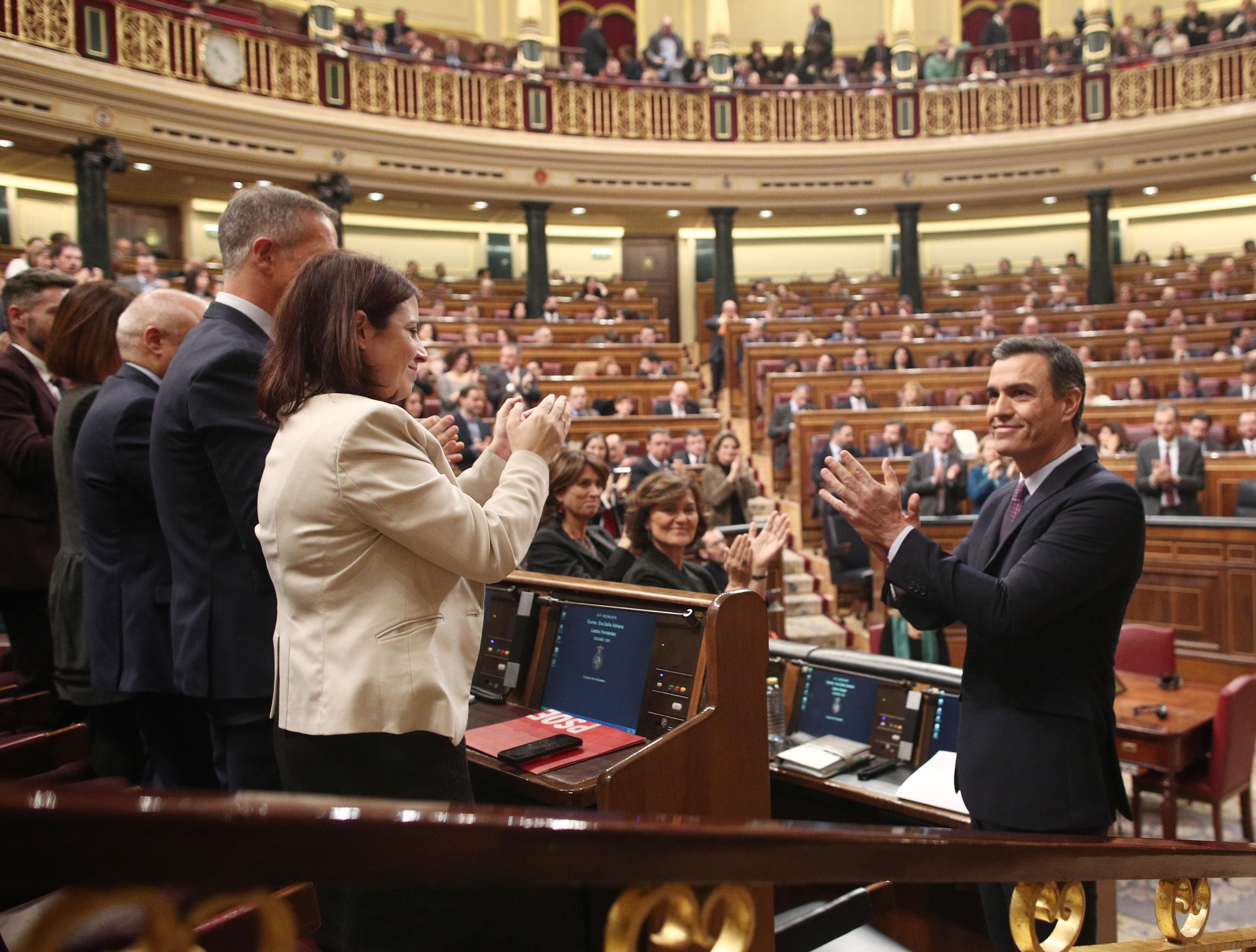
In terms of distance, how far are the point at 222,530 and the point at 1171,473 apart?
571 centimetres

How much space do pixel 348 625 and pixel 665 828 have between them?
2.09ft

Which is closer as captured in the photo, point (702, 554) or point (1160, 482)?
point (702, 554)

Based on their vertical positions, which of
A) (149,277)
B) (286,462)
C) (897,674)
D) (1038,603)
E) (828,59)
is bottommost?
(897,674)

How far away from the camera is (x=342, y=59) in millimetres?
10086

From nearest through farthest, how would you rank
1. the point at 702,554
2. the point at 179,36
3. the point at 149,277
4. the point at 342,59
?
the point at 702,554
the point at 149,277
the point at 179,36
the point at 342,59

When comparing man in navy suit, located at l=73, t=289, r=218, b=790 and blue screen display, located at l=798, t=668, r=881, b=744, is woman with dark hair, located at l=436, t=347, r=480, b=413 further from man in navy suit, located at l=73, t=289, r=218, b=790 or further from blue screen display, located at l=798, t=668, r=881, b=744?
man in navy suit, located at l=73, t=289, r=218, b=790

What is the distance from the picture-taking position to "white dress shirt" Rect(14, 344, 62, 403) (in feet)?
7.29

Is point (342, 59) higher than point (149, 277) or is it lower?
higher

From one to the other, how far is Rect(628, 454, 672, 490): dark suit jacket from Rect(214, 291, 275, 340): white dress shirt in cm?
435

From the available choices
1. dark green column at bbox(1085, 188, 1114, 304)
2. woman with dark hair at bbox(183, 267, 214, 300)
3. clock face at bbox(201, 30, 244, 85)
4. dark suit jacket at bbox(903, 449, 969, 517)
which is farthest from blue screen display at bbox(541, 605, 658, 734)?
dark green column at bbox(1085, 188, 1114, 304)

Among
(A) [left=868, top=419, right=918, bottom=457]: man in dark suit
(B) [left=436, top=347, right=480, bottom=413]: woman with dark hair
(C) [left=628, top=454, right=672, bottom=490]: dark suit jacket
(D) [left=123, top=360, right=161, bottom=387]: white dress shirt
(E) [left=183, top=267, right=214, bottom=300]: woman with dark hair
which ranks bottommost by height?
(C) [left=628, top=454, right=672, bottom=490]: dark suit jacket

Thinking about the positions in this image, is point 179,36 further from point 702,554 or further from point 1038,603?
point 1038,603

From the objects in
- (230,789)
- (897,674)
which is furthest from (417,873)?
(897,674)

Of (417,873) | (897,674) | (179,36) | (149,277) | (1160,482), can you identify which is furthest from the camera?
(179,36)
